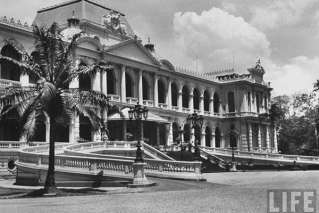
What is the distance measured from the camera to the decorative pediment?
58594mm

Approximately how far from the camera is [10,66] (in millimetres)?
48094

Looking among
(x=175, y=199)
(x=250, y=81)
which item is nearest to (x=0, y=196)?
(x=175, y=199)

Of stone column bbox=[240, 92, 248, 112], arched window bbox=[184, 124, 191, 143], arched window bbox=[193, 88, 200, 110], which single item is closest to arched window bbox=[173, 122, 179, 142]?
arched window bbox=[184, 124, 191, 143]

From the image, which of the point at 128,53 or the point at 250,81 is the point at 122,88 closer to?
the point at 128,53

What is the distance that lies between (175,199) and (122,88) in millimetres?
40487

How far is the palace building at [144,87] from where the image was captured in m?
49.4

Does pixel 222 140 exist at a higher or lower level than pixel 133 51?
lower

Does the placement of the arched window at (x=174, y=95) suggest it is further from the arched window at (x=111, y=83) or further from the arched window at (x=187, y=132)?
the arched window at (x=111, y=83)

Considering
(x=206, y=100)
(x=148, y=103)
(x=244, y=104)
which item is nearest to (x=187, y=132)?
(x=206, y=100)

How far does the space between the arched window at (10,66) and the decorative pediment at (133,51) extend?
11.5m

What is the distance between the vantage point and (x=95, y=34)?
59.5 meters

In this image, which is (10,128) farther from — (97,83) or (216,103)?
(216,103)

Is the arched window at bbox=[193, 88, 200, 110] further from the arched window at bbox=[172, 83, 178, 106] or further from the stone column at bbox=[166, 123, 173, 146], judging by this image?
the stone column at bbox=[166, 123, 173, 146]

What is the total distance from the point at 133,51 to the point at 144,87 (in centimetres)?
619
